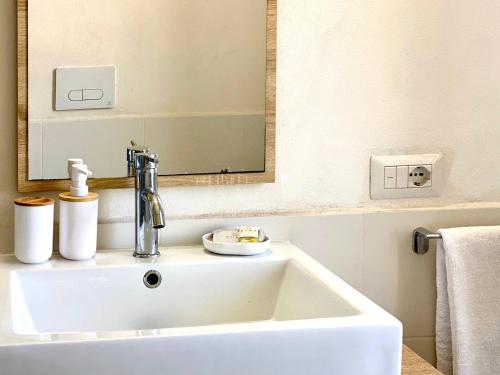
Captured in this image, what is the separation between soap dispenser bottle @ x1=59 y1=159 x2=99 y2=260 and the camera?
1.54 metres

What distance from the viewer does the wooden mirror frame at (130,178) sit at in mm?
1564

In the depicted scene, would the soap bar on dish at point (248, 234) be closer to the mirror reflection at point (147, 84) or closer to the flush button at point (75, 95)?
the mirror reflection at point (147, 84)

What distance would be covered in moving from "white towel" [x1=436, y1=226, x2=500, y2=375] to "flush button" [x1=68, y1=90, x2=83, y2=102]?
2.48 ft

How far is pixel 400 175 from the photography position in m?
1.76

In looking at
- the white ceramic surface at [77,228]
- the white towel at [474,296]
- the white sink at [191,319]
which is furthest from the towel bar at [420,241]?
the white ceramic surface at [77,228]

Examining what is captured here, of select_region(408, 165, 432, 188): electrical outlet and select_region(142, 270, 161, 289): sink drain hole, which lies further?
select_region(408, 165, 432, 188): electrical outlet

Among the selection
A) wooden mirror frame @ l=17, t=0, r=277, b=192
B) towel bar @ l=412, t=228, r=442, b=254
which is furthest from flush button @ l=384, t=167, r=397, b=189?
wooden mirror frame @ l=17, t=0, r=277, b=192

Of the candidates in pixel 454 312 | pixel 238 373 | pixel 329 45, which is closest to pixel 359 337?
pixel 238 373

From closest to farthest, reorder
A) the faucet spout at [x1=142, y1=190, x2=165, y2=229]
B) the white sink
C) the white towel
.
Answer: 1. the white sink
2. the faucet spout at [x1=142, y1=190, x2=165, y2=229]
3. the white towel

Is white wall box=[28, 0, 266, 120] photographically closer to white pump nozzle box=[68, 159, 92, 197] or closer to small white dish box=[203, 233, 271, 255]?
white pump nozzle box=[68, 159, 92, 197]

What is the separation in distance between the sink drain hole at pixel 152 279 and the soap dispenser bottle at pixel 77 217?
115 millimetres

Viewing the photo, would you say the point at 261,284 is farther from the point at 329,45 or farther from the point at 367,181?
the point at 329,45

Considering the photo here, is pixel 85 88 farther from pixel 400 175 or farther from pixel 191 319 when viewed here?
pixel 400 175

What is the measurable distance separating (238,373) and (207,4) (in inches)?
29.4
